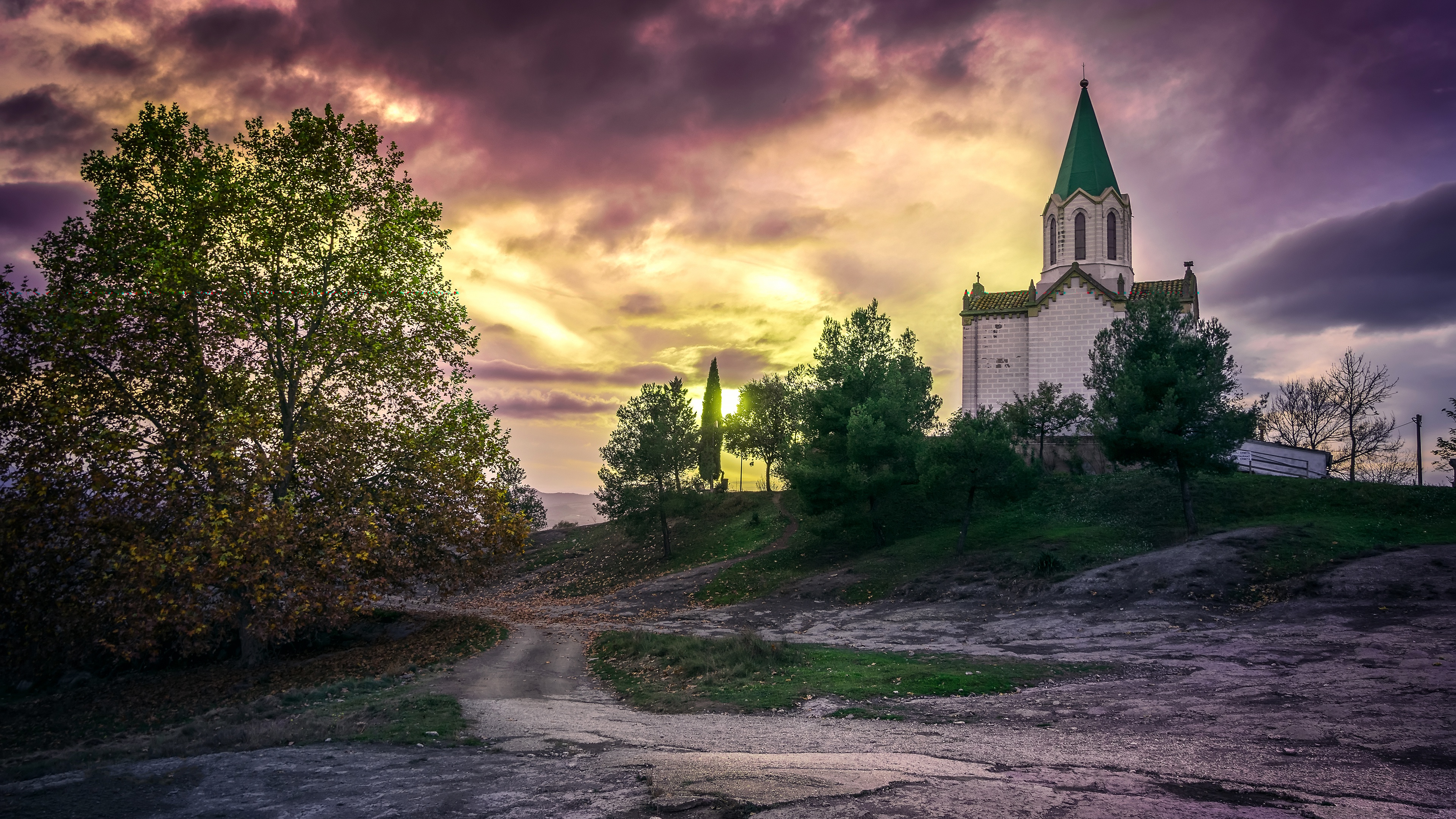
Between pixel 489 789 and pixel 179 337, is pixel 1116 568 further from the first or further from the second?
pixel 179 337

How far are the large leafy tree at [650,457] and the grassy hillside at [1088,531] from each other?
880 centimetres

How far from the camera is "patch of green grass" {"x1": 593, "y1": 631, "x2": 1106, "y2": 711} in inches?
515

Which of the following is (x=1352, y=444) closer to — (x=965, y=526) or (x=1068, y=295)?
(x=1068, y=295)

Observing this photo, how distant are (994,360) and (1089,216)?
1331 centimetres

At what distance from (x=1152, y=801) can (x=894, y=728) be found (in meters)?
4.18

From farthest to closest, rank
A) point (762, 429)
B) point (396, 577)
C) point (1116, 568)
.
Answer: point (762, 429) → point (1116, 568) → point (396, 577)

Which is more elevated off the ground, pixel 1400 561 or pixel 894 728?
pixel 1400 561

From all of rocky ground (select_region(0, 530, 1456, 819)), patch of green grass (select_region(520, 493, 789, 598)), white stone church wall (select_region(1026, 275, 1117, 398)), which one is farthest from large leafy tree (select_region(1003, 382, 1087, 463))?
rocky ground (select_region(0, 530, 1456, 819))

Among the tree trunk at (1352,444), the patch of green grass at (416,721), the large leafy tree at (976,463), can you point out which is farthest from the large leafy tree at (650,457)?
the tree trunk at (1352,444)

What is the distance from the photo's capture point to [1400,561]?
21.0m

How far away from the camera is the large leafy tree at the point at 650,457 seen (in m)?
43.8

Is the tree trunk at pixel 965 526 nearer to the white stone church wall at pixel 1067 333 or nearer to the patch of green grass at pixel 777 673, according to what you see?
the patch of green grass at pixel 777 673

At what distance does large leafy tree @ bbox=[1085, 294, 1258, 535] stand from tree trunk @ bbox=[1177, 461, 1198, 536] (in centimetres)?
4

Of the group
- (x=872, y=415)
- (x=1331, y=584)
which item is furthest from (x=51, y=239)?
(x=1331, y=584)
